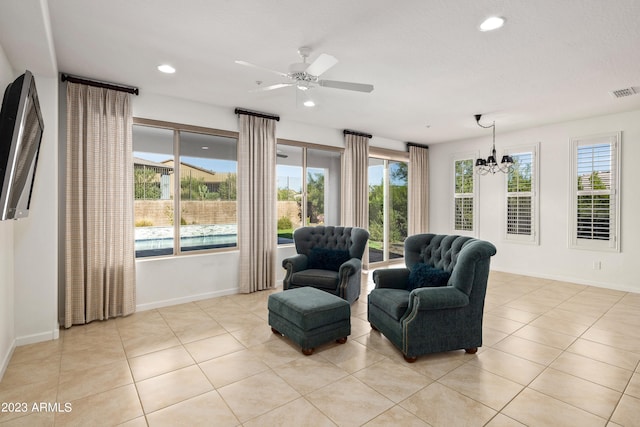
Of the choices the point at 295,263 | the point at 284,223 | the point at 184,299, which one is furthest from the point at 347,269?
the point at 184,299

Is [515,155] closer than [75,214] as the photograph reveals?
No

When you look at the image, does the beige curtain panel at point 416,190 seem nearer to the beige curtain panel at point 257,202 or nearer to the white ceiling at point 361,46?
the white ceiling at point 361,46

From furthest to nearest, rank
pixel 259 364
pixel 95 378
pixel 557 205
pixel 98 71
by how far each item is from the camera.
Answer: pixel 557 205
pixel 98 71
pixel 259 364
pixel 95 378

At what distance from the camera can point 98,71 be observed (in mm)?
3471

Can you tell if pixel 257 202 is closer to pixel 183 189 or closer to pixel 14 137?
pixel 183 189

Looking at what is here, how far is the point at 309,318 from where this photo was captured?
9.55 feet

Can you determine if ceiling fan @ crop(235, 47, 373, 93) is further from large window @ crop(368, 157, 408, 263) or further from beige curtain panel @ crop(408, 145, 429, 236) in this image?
beige curtain panel @ crop(408, 145, 429, 236)

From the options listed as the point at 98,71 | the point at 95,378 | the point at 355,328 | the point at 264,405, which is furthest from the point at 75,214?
the point at 355,328

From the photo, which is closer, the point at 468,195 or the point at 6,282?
the point at 6,282

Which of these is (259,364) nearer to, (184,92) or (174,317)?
(174,317)

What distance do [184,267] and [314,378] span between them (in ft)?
8.75

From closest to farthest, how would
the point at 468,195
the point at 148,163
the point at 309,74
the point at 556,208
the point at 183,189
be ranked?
the point at 309,74
the point at 148,163
the point at 183,189
the point at 556,208
the point at 468,195

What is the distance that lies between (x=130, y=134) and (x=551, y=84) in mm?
4965

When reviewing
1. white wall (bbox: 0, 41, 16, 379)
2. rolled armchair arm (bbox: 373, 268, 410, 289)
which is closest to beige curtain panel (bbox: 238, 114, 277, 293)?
rolled armchair arm (bbox: 373, 268, 410, 289)
